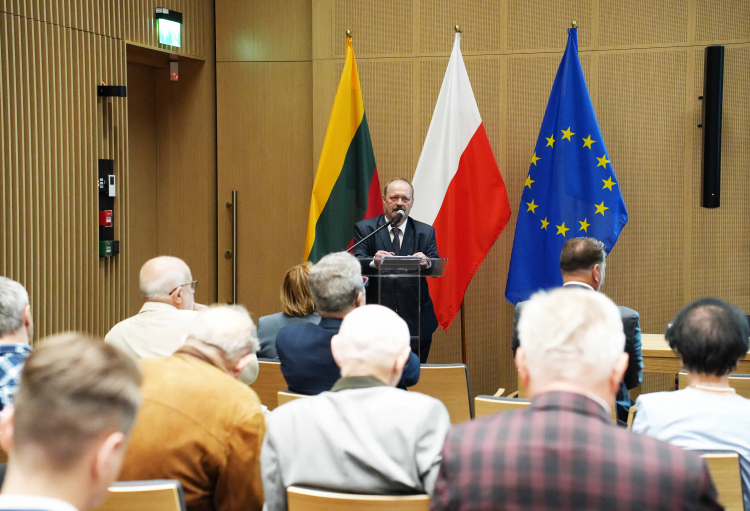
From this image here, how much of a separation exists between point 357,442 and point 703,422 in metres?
0.96

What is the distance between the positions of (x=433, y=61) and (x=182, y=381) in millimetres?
4300

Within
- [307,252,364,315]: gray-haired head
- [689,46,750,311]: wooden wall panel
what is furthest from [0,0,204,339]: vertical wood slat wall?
[689,46,750,311]: wooden wall panel

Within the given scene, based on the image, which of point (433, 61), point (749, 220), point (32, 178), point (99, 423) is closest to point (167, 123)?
point (32, 178)

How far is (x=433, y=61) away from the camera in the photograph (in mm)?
5594

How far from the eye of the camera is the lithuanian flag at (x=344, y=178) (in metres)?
5.23

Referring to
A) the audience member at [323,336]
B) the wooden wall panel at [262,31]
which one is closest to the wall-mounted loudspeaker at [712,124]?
the wooden wall panel at [262,31]

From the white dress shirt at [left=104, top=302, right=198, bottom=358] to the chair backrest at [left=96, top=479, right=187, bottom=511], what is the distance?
1347 millimetres

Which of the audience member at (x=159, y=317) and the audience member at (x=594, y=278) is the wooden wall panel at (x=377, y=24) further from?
the audience member at (x=159, y=317)

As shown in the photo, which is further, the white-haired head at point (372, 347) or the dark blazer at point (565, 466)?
the white-haired head at point (372, 347)

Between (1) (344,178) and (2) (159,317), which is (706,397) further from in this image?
(1) (344,178)

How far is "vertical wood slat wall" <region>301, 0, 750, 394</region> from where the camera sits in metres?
5.17

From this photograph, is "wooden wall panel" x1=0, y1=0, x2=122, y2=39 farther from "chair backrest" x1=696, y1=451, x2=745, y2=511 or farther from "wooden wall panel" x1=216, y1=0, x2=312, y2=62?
"chair backrest" x1=696, y1=451, x2=745, y2=511

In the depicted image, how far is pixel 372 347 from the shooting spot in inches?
70.1

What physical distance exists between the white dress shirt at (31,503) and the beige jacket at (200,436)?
80 centimetres
